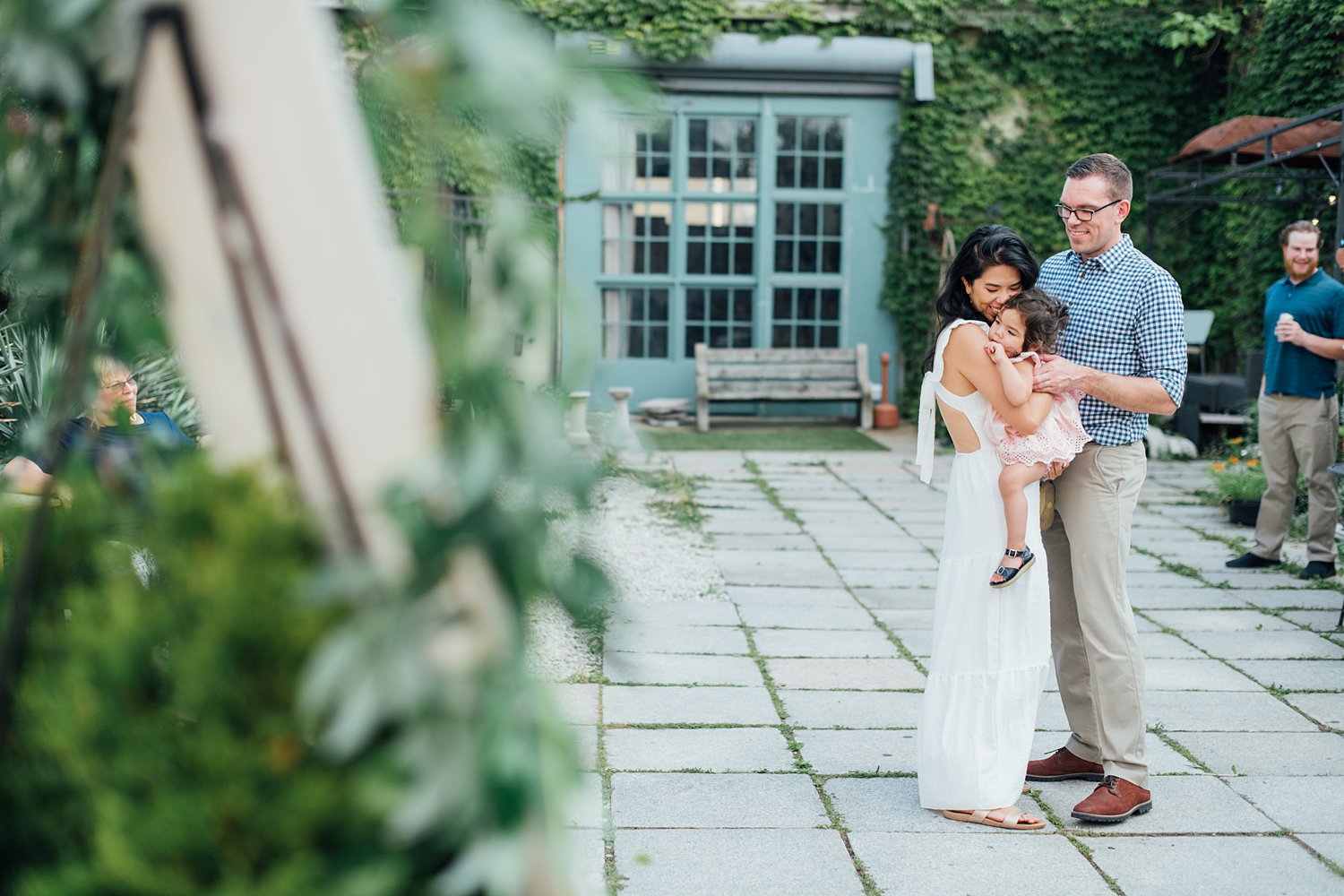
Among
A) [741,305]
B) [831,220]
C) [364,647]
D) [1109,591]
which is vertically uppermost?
[831,220]

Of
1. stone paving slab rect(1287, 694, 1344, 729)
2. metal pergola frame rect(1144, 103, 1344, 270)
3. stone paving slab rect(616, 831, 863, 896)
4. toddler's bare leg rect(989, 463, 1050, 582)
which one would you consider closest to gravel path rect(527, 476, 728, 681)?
stone paving slab rect(616, 831, 863, 896)

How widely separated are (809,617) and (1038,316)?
7.74 ft

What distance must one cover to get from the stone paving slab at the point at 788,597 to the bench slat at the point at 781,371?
22.1 ft

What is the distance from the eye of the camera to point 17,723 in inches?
44.2

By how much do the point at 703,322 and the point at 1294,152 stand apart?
585 cm

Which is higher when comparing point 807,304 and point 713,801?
point 807,304

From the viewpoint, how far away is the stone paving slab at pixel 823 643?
470 cm

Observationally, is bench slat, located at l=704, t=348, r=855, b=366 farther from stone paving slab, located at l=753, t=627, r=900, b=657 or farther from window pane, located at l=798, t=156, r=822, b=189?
stone paving slab, located at l=753, t=627, r=900, b=657

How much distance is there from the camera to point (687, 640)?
15.8 feet

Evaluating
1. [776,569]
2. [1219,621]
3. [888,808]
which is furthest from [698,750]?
[1219,621]

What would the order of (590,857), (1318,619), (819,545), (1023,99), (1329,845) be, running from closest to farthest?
(590,857) < (1329,845) < (1318,619) < (819,545) < (1023,99)

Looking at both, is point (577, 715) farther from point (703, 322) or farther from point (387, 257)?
point (703, 322)

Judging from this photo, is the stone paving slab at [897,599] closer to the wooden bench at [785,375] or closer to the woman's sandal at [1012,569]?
the woman's sandal at [1012,569]

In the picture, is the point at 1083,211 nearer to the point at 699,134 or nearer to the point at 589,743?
the point at 589,743
